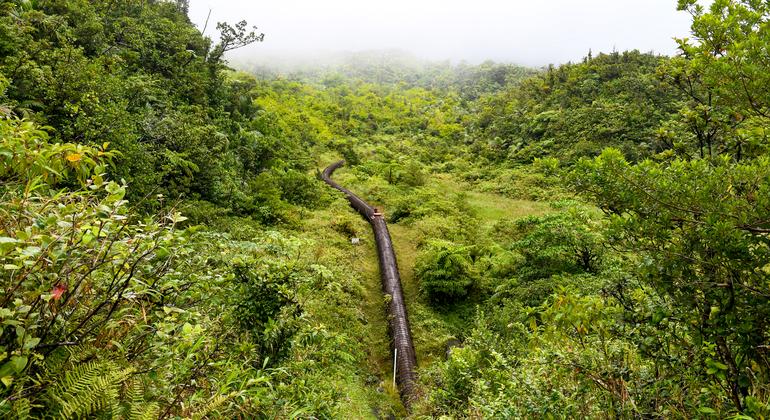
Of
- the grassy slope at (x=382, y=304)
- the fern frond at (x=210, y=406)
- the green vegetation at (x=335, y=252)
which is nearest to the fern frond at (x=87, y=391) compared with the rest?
the green vegetation at (x=335, y=252)

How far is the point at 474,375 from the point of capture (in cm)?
643

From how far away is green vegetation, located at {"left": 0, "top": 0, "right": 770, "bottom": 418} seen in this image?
2.15m

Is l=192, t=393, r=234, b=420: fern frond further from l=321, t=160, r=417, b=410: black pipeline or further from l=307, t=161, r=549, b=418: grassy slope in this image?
l=321, t=160, r=417, b=410: black pipeline

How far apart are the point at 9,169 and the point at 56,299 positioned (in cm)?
123

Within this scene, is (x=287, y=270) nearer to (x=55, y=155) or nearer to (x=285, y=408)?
(x=285, y=408)

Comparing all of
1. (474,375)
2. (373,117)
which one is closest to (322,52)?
(373,117)

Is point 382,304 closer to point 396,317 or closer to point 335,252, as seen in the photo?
point 396,317

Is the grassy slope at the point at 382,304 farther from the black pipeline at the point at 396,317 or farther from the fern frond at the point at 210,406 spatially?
the fern frond at the point at 210,406

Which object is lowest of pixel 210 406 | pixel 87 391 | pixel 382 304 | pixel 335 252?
pixel 382 304

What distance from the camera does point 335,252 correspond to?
13.1 metres

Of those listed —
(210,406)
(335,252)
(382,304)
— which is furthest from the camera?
(335,252)

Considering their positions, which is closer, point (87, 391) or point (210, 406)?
point (87, 391)

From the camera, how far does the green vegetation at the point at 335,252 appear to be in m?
2.15

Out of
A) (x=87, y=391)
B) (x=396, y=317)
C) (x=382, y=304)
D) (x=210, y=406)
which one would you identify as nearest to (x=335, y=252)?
(x=382, y=304)
